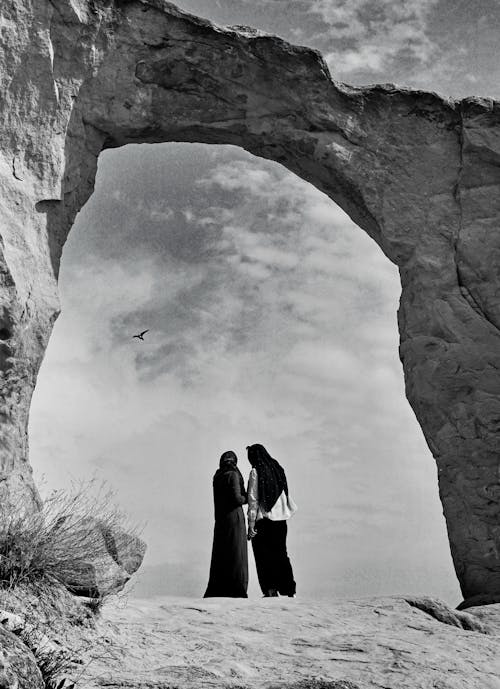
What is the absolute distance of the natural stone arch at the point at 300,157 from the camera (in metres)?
7.95

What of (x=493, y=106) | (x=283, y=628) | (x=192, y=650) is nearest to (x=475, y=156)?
(x=493, y=106)

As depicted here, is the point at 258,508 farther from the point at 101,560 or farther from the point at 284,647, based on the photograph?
the point at 284,647

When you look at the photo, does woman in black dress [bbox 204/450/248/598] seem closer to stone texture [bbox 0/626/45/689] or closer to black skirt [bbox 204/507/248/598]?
black skirt [bbox 204/507/248/598]

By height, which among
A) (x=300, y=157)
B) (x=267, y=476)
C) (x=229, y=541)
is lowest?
(x=229, y=541)

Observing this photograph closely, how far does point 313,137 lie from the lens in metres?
9.38

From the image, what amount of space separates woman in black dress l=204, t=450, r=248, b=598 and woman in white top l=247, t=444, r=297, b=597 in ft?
0.39

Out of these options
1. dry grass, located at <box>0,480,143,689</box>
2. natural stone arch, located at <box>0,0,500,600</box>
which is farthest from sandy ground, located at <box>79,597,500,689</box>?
natural stone arch, located at <box>0,0,500,600</box>

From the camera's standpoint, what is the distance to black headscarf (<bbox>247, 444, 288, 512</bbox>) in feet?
26.0

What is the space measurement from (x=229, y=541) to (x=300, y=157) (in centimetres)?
458

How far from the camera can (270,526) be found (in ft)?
26.1

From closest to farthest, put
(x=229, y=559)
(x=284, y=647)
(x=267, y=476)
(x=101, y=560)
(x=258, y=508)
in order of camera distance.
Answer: (x=284, y=647) → (x=101, y=560) → (x=229, y=559) → (x=258, y=508) → (x=267, y=476)

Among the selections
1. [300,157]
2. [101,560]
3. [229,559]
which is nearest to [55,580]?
[101,560]

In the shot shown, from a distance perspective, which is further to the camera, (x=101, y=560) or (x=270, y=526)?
(x=270, y=526)

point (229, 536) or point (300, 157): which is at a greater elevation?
point (300, 157)
